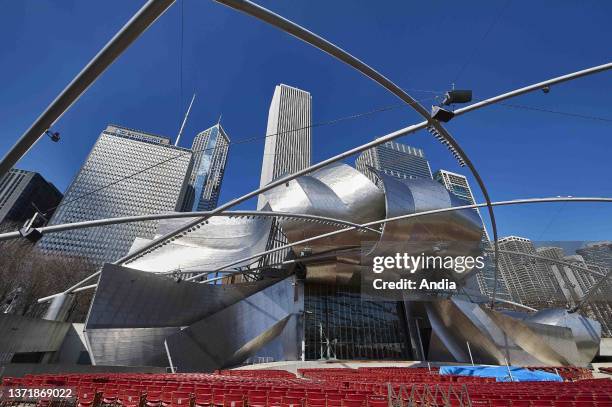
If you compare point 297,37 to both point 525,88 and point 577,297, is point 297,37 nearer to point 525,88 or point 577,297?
point 525,88

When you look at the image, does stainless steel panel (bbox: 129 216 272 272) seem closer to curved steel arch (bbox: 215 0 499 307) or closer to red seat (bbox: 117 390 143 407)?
red seat (bbox: 117 390 143 407)

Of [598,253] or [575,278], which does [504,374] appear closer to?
[598,253]

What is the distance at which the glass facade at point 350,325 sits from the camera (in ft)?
109

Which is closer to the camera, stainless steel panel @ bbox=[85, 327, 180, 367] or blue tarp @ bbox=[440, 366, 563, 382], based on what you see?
blue tarp @ bbox=[440, 366, 563, 382]

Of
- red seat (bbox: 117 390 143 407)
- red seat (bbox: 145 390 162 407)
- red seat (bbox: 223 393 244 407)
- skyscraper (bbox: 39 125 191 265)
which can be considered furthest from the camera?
skyscraper (bbox: 39 125 191 265)

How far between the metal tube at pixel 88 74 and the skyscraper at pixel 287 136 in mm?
110533

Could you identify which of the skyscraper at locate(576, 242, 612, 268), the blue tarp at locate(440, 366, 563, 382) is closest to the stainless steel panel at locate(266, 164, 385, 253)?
the blue tarp at locate(440, 366, 563, 382)

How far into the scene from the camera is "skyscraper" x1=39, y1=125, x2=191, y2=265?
317 feet

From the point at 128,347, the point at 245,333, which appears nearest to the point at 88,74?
the point at 128,347

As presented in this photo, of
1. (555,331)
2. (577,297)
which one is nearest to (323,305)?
(555,331)

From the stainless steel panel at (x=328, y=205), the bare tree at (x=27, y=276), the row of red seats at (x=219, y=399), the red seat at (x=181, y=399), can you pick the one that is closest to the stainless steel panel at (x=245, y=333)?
the stainless steel panel at (x=328, y=205)

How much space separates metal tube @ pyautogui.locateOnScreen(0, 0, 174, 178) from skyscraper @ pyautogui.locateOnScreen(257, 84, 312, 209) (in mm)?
110533

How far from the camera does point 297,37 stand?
6.72 m

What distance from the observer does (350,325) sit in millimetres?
35188
